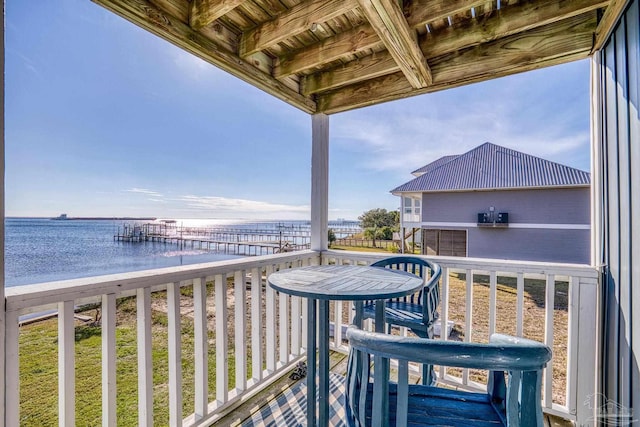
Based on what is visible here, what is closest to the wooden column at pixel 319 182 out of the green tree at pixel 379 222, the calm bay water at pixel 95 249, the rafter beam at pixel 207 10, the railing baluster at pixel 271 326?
the green tree at pixel 379 222

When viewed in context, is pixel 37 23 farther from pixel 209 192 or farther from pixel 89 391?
pixel 209 192

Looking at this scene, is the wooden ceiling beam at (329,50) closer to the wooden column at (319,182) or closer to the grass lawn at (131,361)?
the wooden column at (319,182)

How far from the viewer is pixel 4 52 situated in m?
1.10

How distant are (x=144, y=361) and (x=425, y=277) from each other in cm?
205

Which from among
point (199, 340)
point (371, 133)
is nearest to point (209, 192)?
point (371, 133)

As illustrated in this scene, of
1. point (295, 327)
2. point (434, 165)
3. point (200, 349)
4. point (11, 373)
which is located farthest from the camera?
point (434, 165)

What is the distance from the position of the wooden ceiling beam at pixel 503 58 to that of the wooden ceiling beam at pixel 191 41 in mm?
887

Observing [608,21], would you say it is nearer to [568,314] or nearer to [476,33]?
[476,33]

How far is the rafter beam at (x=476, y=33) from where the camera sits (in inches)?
65.7

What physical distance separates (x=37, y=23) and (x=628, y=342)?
14.8 feet

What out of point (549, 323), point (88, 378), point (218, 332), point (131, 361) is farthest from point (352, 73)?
point (88, 378)

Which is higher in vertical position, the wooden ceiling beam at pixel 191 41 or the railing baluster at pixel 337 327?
the wooden ceiling beam at pixel 191 41

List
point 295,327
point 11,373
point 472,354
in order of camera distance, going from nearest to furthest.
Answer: point 472,354 → point 11,373 → point 295,327

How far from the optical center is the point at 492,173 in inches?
109
